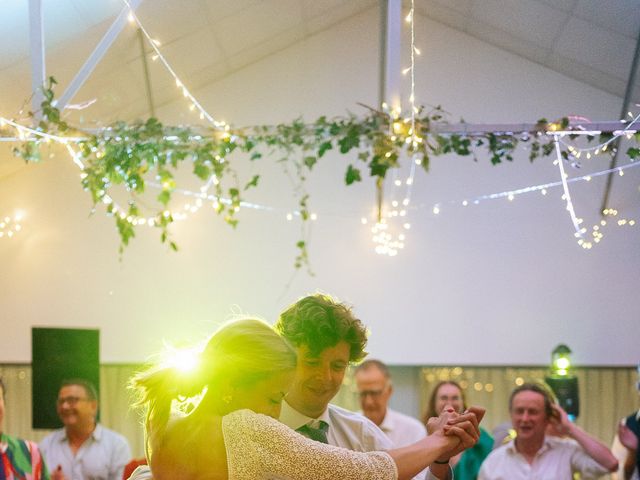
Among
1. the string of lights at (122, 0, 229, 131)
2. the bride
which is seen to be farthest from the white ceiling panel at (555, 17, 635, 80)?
the bride

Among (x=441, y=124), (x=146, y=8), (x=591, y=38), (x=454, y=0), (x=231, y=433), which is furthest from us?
(x=454, y=0)

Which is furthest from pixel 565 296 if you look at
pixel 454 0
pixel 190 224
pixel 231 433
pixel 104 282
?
pixel 231 433

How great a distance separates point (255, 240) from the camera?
9.05 m

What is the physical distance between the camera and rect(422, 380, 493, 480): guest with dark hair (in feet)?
17.1

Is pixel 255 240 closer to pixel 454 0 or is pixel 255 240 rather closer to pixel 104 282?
pixel 104 282

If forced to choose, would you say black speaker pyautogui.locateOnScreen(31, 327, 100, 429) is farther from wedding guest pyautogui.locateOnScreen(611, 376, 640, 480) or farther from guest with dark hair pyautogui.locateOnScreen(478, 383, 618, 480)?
wedding guest pyautogui.locateOnScreen(611, 376, 640, 480)

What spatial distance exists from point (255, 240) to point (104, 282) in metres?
1.35

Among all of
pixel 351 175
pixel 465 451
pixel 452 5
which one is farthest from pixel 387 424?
pixel 452 5

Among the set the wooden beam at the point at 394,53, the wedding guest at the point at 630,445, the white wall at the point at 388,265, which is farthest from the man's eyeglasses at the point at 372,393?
the white wall at the point at 388,265

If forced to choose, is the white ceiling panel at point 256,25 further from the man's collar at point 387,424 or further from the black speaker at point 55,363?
the man's collar at point 387,424

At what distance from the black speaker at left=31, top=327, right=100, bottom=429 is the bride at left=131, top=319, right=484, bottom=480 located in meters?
4.30

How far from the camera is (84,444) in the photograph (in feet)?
19.8

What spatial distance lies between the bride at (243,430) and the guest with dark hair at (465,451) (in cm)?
314

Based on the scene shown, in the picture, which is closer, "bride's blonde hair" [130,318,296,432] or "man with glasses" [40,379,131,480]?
"bride's blonde hair" [130,318,296,432]
